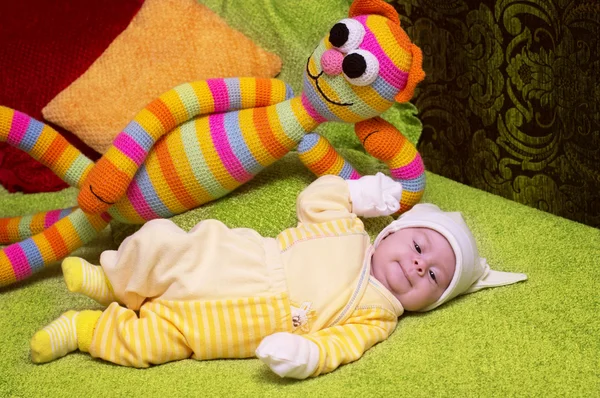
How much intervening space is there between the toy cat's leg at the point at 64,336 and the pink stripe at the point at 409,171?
612 millimetres

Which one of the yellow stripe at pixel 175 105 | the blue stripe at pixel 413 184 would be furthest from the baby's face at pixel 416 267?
the yellow stripe at pixel 175 105

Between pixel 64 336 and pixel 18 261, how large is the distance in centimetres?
25

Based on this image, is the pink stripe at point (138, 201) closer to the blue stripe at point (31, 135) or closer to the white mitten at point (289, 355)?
the blue stripe at point (31, 135)

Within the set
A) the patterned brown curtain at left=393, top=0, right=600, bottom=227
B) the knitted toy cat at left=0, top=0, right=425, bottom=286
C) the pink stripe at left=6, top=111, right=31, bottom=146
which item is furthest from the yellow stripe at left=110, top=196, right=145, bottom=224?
the patterned brown curtain at left=393, top=0, right=600, bottom=227

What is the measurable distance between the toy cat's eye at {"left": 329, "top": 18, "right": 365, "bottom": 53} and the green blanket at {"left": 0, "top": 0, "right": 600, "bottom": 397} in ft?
1.02

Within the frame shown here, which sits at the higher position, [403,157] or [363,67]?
[363,67]

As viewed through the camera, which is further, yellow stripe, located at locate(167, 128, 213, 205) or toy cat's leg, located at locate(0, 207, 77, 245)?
toy cat's leg, located at locate(0, 207, 77, 245)

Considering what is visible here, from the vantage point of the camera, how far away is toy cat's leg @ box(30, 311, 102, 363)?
1149 mm

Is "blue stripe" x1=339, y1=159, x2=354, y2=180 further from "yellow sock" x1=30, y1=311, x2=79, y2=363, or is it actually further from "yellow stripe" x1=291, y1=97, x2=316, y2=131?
"yellow sock" x1=30, y1=311, x2=79, y2=363

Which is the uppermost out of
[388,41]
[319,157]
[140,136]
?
[388,41]

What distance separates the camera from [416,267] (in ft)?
4.17

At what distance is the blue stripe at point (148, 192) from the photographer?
1354mm

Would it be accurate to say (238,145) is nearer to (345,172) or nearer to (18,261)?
(345,172)

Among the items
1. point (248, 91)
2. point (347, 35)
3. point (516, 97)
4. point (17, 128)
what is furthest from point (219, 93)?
point (516, 97)
